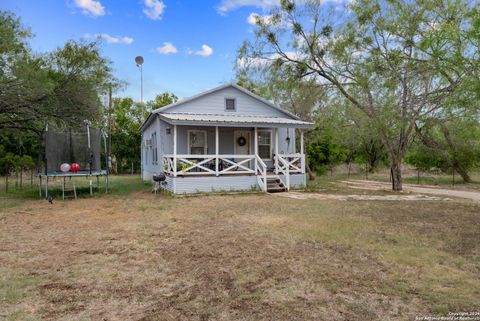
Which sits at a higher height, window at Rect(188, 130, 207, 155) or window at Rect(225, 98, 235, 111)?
window at Rect(225, 98, 235, 111)

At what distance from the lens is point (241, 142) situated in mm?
14680

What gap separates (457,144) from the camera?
53.8 ft

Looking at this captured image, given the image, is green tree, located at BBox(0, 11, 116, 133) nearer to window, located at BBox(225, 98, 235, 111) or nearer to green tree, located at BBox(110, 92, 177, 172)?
window, located at BBox(225, 98, 235, 111)

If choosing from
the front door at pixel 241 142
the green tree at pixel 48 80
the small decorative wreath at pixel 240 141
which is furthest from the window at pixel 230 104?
the green tree at pixel 48 80

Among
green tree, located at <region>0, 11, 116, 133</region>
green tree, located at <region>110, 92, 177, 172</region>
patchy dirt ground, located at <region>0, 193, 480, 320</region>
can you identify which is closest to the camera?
patchy dirt ground, located at <region>0, 193, 480, 320</region>

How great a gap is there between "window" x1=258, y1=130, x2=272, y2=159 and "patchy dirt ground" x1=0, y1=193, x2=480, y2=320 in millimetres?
7342

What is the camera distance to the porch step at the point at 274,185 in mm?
12273

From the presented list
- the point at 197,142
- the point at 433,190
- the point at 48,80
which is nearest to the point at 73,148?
the point at 48,80

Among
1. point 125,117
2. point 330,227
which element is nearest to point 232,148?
point 330,227

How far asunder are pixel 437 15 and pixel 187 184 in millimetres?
9527

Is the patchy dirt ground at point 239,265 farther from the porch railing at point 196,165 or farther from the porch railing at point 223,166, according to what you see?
the porch railing at point 223,166

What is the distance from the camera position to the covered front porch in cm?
1183

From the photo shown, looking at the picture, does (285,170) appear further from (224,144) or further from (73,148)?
(73,148)

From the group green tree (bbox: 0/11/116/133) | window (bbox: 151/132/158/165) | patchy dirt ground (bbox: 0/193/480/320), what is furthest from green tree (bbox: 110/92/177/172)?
patchy dirt ground (bbox: 0/193/480/320)
